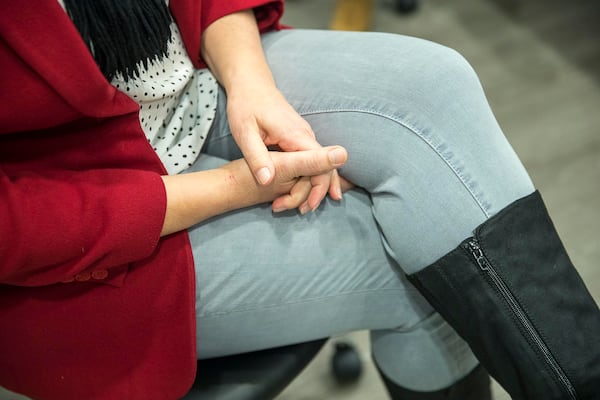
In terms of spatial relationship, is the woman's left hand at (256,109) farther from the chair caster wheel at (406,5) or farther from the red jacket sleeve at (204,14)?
the chair caster wheel at (406,5)

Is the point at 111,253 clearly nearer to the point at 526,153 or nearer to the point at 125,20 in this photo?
the point at 125,20

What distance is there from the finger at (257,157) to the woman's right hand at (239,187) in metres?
0.01

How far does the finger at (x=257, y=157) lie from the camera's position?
2.30 ft

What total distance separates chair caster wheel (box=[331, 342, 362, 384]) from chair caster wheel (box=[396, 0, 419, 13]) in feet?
3.36

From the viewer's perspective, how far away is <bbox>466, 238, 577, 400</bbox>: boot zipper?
680 mm

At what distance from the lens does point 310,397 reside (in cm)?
119

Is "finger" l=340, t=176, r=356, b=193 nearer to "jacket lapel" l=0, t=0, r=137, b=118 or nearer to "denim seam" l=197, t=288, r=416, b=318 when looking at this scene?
"denim seam" l=197, t=288, r=416, b=318

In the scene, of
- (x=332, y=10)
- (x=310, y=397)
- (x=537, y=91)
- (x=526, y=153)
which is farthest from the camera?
(x=332, y=10)

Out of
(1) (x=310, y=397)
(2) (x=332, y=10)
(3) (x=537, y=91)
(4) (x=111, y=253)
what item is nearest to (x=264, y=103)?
(4) (x=111, y=253)

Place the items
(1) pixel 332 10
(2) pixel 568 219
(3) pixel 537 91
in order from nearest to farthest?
(2) pixel 568 219 → (3) pixel 537 91 → (1) pixel 332 10

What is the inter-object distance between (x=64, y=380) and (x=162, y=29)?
0.35m

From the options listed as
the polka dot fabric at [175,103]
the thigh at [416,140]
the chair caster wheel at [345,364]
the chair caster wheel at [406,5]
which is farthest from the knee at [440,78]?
the chair caster wheel at [406,5]

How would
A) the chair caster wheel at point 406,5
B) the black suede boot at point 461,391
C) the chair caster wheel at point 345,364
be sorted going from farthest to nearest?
the chair caster wheel at point 406,5
the chair caster wheel at point 345,364
the black suede boot at point 461,391

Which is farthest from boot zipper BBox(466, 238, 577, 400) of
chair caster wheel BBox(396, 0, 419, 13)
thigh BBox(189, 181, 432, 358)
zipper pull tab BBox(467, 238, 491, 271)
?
chair caster wheel BBox(396, 0, 419, 13)
